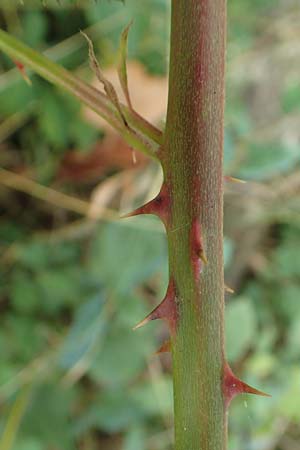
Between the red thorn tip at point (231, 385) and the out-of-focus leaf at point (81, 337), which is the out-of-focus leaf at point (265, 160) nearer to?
the out-of-focus leaf at point (81, 337)

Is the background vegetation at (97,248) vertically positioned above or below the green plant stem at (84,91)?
below

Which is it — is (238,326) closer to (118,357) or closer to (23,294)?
(118,357)

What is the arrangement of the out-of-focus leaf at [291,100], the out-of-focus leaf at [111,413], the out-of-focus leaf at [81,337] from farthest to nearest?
the out-of-focus leaf at [291,100] < the out-of-focus leaf at [111,413] < the out-of-focus leaf at [81,337]

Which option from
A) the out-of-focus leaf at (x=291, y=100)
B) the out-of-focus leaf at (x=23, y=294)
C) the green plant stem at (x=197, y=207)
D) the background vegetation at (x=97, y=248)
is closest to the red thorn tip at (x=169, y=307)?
the green plant stem at (x=197, y=207)

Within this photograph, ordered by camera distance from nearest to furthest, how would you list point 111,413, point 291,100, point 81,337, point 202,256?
point 202,256, point 81,337, point 111,413, point 291,100

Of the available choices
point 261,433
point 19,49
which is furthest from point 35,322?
point 19,49

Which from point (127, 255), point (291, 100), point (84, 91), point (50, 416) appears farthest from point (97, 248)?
point (84, 91)

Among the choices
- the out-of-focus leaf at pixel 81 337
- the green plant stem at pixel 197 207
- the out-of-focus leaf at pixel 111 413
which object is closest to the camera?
the green plant stem at pixel 197 207
